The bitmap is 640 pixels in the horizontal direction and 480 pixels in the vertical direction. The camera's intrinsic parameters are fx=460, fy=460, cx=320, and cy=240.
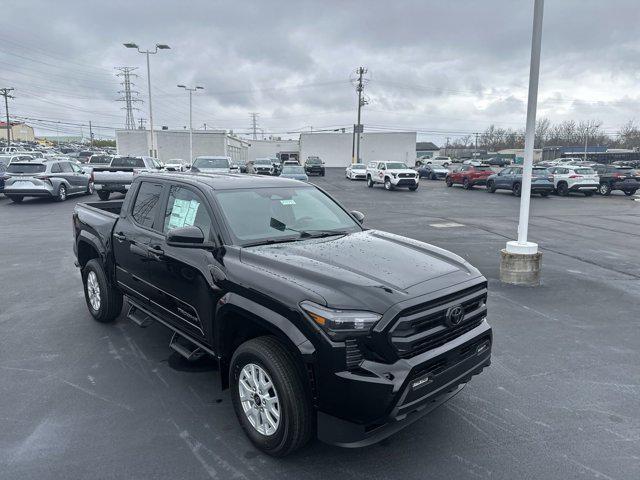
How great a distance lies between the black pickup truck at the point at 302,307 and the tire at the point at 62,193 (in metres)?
17.5

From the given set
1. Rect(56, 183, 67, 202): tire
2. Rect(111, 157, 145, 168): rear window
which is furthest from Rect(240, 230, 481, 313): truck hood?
Rect(56, 183, 67, 202): tire

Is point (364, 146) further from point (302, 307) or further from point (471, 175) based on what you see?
point (302, 307)

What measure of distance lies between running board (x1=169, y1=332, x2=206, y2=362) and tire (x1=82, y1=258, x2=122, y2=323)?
5.07 ft

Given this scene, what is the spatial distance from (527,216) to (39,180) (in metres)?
18.7

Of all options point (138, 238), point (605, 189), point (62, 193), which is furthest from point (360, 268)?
point (605, 189)

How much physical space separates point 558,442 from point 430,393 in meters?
1.21

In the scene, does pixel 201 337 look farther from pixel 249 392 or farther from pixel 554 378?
pixel 554 378

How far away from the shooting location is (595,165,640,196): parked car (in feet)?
87.2

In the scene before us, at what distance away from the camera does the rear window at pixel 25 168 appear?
18750mm

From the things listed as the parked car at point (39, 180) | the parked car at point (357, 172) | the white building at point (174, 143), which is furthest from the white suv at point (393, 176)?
the white building at point (174, 143)

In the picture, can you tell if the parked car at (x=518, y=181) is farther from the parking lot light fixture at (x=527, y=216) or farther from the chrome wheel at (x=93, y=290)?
the chrome wheel at (x=93, y=290)

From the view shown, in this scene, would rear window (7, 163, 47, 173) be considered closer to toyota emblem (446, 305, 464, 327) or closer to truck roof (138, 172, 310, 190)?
truck roof (138, 172, 310, 190)

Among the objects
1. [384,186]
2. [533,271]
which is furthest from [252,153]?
[533,271]

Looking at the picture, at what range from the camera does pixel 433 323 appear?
9.97 ft
